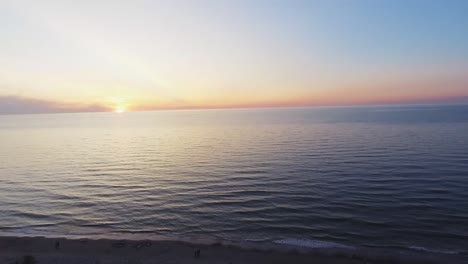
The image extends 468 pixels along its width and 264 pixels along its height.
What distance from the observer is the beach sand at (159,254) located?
2634cm

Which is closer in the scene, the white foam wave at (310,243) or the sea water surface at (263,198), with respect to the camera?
the white foam wave at (310,243)

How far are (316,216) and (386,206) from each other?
9.23 metres

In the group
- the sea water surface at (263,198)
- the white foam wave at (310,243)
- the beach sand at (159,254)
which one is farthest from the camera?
the sea water surface at (263,198)

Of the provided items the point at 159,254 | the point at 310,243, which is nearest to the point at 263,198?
the point at 310,243

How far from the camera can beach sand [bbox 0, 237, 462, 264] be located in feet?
86.4

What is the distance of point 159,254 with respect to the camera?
1101 inches

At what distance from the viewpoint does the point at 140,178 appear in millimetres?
61625

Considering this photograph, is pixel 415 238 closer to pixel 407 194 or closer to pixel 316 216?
pixel 316 216

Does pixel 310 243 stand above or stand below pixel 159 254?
below

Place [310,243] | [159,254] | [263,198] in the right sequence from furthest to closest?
1. [263,198]
2. [310,243]
3. [159,254]

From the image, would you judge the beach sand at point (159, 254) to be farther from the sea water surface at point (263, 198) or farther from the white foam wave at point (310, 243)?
the sea water surface at point (263, 198)

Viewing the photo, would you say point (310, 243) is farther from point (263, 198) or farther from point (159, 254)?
point (263, 198)

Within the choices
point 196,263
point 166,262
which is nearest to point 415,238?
point 196,263

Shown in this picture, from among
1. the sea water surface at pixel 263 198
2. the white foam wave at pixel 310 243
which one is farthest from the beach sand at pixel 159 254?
the sea water surface at pixel 263 198
